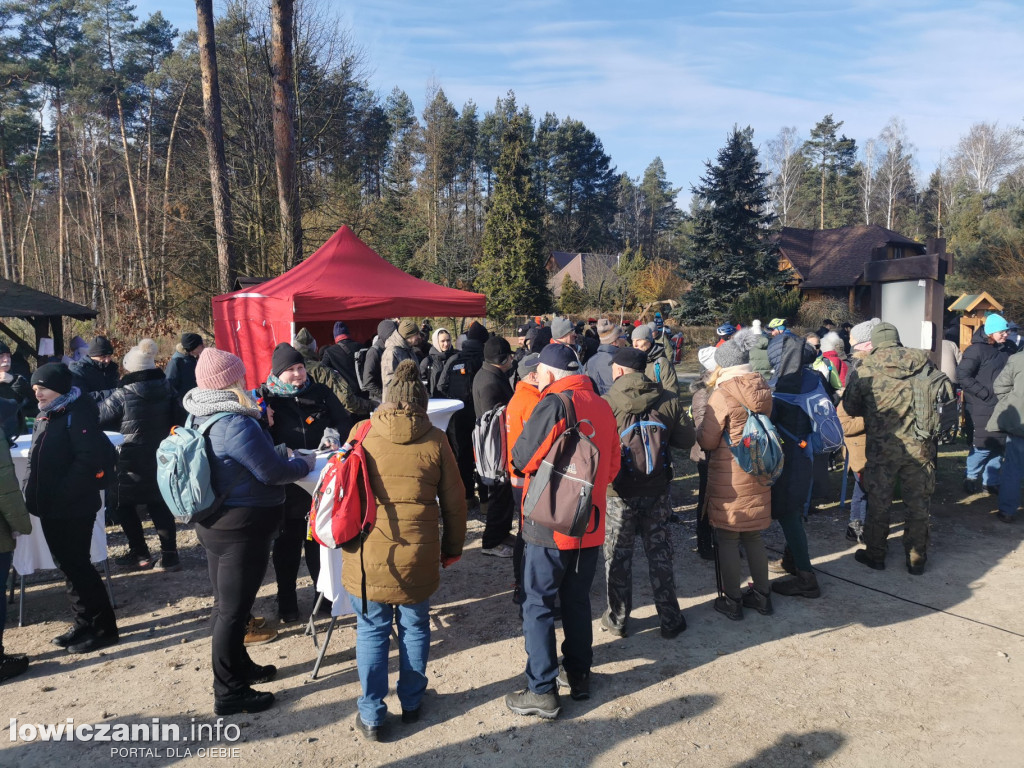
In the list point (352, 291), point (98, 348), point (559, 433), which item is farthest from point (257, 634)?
point (352, 291)

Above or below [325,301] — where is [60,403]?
below

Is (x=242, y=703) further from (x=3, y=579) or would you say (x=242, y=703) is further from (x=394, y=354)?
(x=394, y=354)

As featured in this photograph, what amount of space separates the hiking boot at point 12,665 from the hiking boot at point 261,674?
1.32 metres

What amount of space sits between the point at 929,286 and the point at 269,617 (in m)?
8.23

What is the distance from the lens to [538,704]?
3031 mm

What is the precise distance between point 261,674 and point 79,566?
1263 millimetres

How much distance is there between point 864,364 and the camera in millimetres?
4793

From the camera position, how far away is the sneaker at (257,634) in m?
3.79

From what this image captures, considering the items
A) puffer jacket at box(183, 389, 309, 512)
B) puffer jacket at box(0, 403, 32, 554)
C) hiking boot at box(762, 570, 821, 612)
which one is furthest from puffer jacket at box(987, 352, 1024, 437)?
puffer jacket at box(0, 403, 32, 554)

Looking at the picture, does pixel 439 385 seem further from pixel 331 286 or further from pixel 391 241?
pixel 391 241

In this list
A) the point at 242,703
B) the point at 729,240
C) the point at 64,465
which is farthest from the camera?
the point at 729,240

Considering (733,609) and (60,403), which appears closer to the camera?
(60,403)

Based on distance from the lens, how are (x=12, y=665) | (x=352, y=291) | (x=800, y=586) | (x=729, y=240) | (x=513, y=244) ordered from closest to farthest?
(x=12, y=665) < (x=800, y=586) < (x=352, y=291) < (x=729, y=240) < (x=513, y=244)

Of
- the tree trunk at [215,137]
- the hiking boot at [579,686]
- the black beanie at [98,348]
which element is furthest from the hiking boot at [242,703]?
the tree trunk at [215,137]
